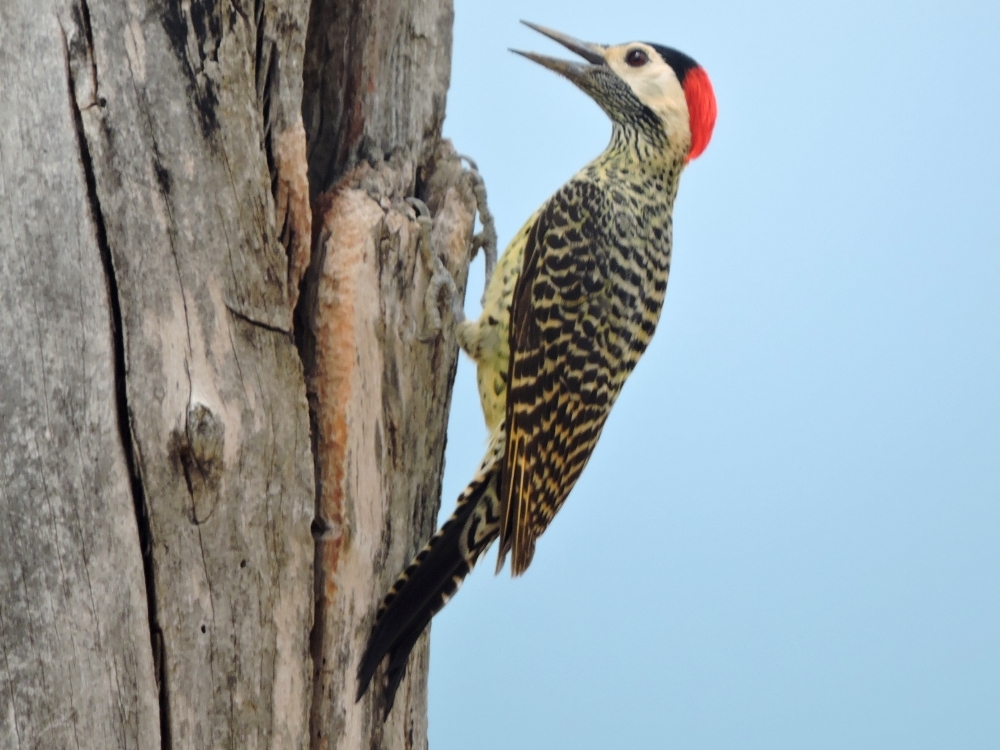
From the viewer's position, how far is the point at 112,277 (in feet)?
5.60

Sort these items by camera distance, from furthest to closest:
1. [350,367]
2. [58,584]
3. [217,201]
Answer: [350,367] < [217,201] < [58,584]

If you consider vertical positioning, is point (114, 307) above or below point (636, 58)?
below

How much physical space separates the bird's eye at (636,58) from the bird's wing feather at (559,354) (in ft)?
1.62

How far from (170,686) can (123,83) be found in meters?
1.01

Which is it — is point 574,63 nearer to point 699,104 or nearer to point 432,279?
point 699,104

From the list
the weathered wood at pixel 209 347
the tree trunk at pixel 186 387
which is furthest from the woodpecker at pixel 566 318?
the weathered wood at pixel 209 347

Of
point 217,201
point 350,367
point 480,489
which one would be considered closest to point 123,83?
point 217,201

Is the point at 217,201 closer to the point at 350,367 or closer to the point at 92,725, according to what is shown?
the point at 350,367

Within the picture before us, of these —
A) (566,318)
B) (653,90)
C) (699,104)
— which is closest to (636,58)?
(653,90)

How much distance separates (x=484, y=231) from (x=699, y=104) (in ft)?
2.31

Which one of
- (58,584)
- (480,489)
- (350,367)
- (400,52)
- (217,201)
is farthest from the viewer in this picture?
(480,489)

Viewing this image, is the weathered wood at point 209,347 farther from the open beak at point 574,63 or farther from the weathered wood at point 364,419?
the open beak at point 574,63

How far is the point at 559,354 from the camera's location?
8.30ft

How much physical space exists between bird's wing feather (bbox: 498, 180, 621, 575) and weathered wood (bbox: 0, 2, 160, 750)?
0.93 meters
